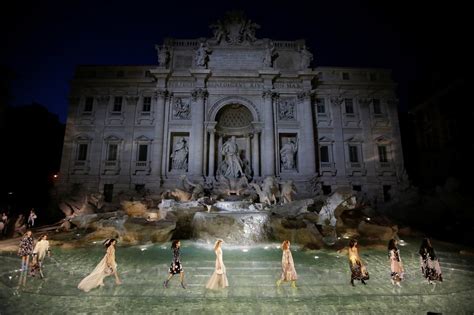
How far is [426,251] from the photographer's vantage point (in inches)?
230

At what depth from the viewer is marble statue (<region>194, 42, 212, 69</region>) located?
23.3 metres

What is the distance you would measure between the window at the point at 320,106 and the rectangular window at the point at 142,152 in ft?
57.0

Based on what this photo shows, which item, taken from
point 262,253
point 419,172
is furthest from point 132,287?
point 419,172

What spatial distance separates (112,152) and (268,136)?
48.8 ft

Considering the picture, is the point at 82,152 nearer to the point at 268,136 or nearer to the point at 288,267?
the point at 268,136

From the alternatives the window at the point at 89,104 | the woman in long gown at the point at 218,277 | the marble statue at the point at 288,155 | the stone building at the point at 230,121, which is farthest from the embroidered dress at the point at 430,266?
the window at the point at 89,104

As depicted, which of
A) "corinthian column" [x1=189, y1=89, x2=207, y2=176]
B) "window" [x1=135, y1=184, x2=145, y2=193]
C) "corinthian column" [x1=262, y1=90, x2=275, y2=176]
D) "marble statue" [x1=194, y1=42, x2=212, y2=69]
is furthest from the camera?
"marble statue" [x1=194, y1=42, x2=212, y2=69]

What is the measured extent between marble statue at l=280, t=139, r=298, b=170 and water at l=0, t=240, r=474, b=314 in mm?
14062

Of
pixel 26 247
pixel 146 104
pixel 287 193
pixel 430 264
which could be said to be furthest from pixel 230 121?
pixel 430 264

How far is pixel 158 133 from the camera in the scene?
2245 cm

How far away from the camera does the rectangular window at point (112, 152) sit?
23.2 m

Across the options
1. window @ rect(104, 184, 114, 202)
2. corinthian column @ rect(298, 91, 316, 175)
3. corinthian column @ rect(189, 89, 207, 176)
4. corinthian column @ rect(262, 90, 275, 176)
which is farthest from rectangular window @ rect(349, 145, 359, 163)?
window @ rect(104, 184, 114, 202)

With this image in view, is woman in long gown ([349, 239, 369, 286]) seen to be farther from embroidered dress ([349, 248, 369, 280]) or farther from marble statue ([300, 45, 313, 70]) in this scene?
marble statue ([300, 45, 313, 70])

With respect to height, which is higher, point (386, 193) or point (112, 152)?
point (112, 152)
